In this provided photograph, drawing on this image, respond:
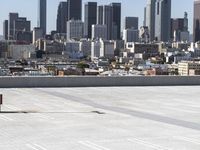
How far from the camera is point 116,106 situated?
2278cm

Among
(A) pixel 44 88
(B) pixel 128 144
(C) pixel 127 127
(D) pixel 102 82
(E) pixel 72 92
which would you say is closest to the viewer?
(B) pixel 128 144

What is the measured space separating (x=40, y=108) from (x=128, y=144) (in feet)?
25.7

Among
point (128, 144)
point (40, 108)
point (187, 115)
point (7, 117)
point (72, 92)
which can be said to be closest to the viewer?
point (128, 144)

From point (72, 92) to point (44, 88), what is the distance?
255 cm

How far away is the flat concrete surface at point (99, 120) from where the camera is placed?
14.3 m

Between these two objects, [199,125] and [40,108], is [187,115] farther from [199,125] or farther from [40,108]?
[40,108]

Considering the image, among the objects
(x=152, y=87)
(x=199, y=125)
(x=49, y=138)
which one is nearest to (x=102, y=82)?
(x=152, y=87)

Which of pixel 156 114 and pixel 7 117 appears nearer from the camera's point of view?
pixel 7 117

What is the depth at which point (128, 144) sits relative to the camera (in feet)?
46.7

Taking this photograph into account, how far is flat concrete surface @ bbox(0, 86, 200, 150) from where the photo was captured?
14328mm

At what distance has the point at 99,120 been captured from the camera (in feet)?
60.8

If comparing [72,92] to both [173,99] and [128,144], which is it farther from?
[128,144]

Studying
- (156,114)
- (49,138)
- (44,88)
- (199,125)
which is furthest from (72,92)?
(49,138)

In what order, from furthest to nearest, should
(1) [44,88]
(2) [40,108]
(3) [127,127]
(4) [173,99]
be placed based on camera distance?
(1) [44,88], (4) [173,99], (2) [40,108], (3) [127,127]
